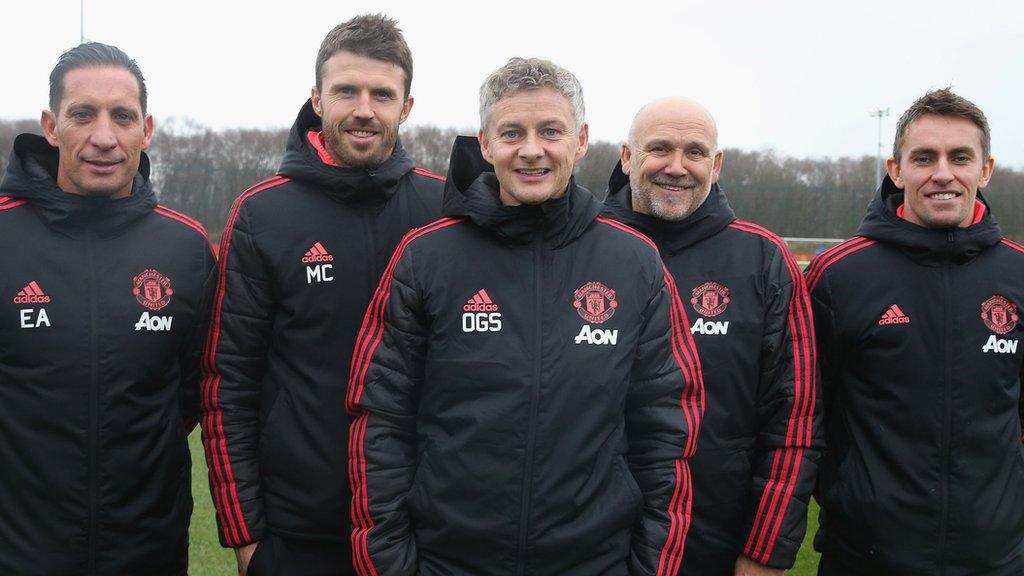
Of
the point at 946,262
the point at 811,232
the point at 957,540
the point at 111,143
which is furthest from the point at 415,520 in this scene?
the point at 811,232

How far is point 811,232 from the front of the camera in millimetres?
26094

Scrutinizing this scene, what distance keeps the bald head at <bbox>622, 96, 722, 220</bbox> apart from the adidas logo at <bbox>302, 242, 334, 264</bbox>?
102 cm

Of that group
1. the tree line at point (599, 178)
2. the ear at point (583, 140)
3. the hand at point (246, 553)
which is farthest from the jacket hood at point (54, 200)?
the tree line at point (599, 178)

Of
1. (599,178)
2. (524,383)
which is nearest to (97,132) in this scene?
(524,383)

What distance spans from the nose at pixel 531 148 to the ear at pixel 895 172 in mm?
1388

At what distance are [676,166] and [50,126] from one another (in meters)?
1.95

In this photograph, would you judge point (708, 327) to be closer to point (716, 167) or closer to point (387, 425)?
point (716, 167)

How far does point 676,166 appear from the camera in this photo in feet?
9.31

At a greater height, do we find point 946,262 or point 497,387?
point 946,262

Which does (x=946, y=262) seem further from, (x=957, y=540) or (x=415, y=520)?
(x=415, y=520)

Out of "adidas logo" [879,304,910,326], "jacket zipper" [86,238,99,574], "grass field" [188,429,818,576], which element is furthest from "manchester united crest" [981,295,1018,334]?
"jacket zipper" [86,238,99,574]

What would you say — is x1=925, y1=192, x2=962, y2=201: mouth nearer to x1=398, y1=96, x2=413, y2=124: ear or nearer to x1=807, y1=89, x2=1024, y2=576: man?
x1=807, y1=89, x2=1024, y2=576: man

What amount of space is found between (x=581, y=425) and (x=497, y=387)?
0.22 metres

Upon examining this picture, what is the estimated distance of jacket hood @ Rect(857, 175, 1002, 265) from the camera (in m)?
2.81
